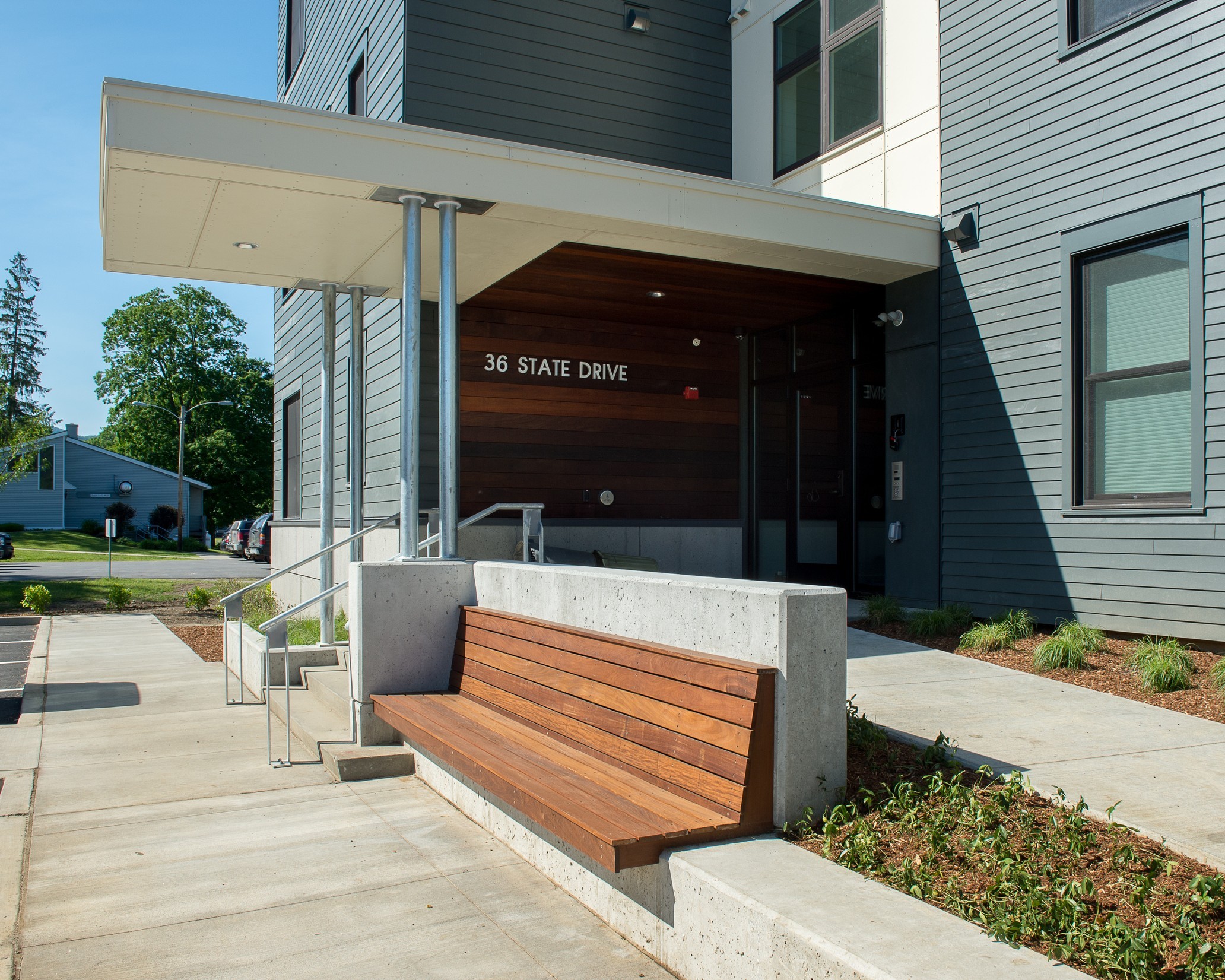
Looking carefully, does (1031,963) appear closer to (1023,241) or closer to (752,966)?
(752,966)

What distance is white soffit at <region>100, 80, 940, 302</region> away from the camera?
6391 millimetres

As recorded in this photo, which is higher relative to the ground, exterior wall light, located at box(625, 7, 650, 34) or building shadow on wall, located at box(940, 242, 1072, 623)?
exterior wall light, located at box(625, 7, 650, 34)

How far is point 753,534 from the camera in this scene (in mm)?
12617

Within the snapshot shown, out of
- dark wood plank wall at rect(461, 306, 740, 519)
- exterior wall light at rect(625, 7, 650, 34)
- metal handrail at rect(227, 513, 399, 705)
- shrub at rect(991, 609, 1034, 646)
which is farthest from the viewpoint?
exterior wall light at rect(625, 7, 650, 34)

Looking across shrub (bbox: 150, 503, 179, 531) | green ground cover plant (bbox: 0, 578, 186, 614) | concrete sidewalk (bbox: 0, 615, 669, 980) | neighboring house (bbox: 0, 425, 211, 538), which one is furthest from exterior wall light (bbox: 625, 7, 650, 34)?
shrub (bbox: 150, 503, 179, 531)

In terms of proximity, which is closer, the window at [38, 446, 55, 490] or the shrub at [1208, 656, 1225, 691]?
the shrub at [1208, 656, 1225, 691]

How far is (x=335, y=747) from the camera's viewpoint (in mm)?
6426

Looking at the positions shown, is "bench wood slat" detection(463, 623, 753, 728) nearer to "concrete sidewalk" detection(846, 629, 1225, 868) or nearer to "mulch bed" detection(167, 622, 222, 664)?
"concrete sidewalk" detection(846, 629, 1225, 868)

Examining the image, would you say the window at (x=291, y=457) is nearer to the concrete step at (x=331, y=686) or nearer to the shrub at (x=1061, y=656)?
the concrete step at (x=331, y=686)

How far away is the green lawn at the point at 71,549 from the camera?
3616 cm

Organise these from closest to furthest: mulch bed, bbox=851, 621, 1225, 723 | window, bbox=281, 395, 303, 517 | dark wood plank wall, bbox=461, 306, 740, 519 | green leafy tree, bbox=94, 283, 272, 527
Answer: mulch bed, bbox=851, 621, 1225, 723
dark wood plank wall, bbox=461, 306, 740, 519
window, bbox=281, 395, 303, 517
green leafy tree, bbox=94, 283, 272, 527

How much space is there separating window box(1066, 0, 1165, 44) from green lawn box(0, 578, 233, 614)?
16.1m

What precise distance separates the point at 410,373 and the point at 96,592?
1627cm

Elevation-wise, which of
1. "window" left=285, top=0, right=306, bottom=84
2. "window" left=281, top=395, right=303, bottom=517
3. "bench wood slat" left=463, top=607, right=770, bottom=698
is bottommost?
"bench wood slat" left=463, top=607, right=770, bottom=698
